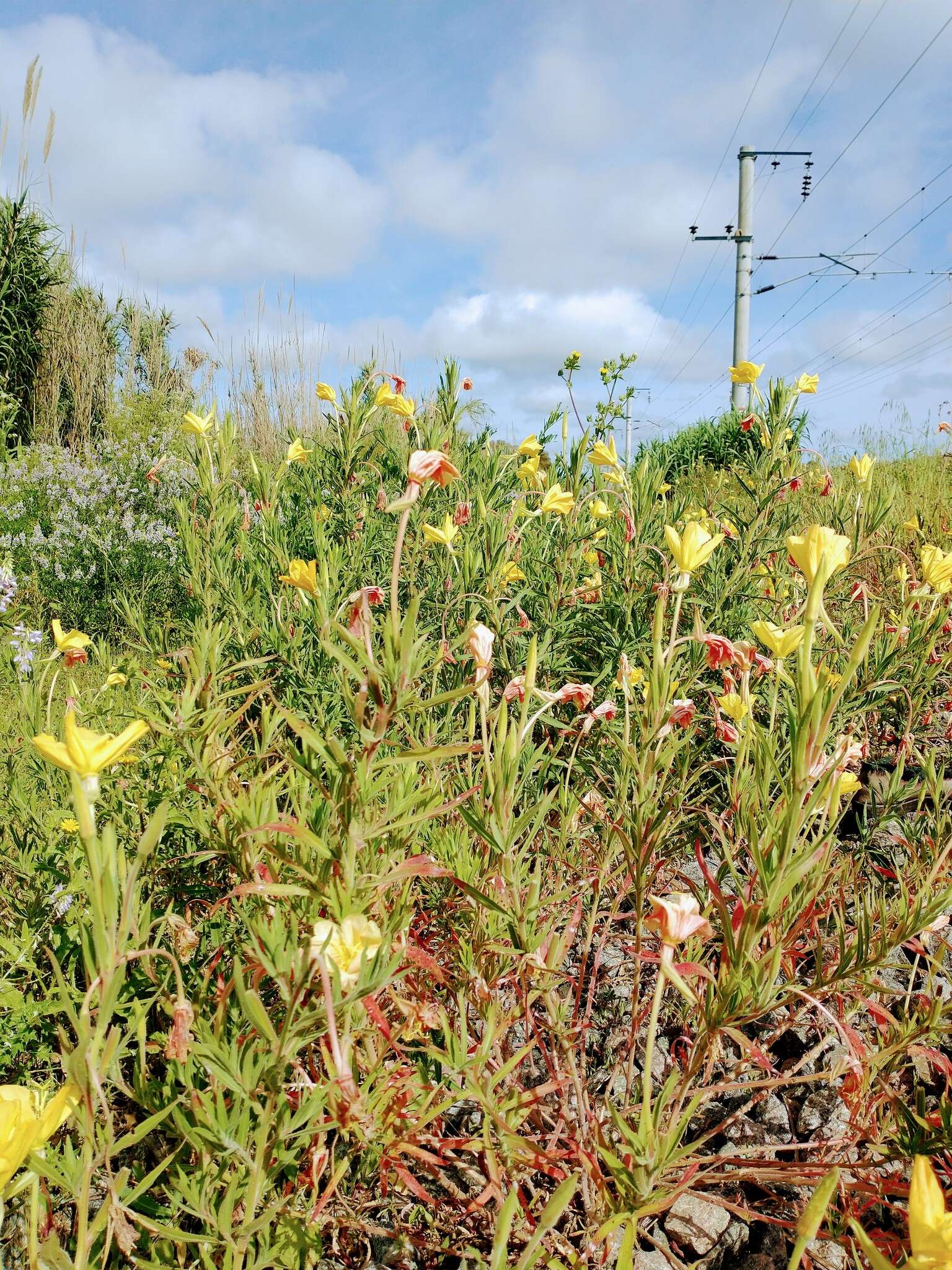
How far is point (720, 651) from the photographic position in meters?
1.34

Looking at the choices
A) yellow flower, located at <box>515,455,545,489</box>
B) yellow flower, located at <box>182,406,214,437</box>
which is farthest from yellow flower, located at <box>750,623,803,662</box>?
yellow flower, located at <box>182,406,214,437</box>

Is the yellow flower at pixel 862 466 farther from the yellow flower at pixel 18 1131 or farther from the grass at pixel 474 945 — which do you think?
the yellow flower at pixel 18 1131

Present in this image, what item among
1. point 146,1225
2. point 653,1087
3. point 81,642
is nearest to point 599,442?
point 81,642

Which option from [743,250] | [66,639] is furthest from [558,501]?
[743,250]

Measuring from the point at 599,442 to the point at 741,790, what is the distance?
126 centimetres

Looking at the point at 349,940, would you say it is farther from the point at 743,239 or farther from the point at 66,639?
the point at 743,239

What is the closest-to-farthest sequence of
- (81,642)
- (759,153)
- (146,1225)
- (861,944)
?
(146,1225)
(861,944)
(81,642)
(759,153)

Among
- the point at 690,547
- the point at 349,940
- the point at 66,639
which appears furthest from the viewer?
the point at 66,639

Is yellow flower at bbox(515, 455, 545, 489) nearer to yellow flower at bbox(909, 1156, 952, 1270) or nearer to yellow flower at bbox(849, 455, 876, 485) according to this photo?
yellow flower at bbox(849, 455, 876, 485)

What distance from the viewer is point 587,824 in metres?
1.98

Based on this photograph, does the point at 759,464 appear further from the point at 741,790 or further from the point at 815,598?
the point at 815,598

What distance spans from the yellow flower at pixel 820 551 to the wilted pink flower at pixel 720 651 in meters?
0.39

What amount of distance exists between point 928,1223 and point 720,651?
36.0 inches

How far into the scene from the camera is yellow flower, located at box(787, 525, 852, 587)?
84 centimetres
